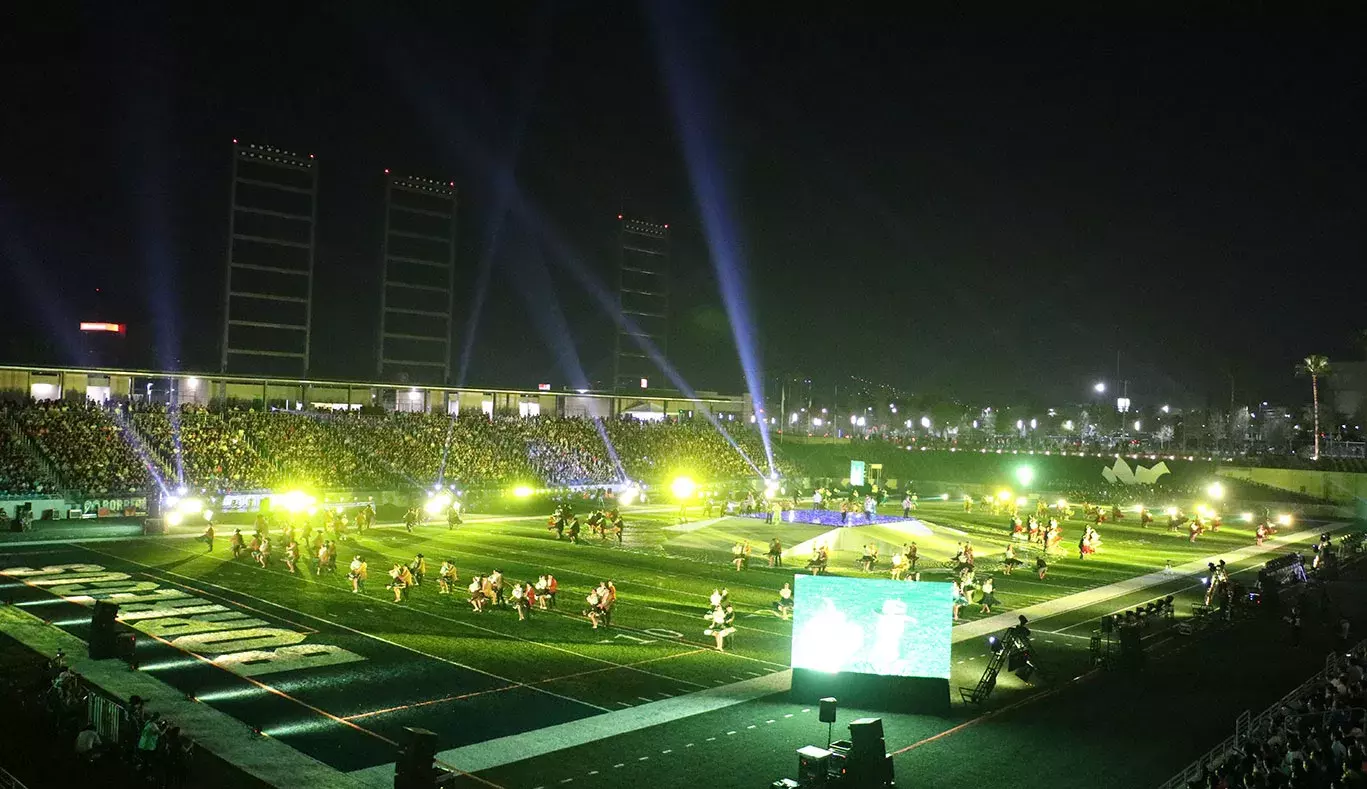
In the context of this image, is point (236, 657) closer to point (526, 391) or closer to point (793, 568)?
point (793, 568)

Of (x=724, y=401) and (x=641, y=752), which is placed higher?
(x=724, y=401)

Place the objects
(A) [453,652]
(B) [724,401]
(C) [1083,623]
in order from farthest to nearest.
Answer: (B) [724,401], (C) [1083,623], (A) [453,652]

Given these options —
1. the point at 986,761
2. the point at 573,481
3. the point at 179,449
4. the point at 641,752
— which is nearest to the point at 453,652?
the point at 641,752

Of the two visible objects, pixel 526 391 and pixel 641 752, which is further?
pixel 526 391

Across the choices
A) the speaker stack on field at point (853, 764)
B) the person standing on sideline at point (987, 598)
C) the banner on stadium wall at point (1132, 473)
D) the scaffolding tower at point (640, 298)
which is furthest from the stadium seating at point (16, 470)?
the banner on stadium wall at point (1132, 473)

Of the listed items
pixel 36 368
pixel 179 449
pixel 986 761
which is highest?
pixel 36 368

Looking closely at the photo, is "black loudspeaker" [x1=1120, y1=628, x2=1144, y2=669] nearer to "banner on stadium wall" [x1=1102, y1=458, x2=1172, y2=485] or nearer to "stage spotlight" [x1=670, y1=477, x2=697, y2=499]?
"stage spotlight" [x1=670, y1=477, x2=697, y2=499]

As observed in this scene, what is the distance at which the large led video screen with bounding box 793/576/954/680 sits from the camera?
16594mm

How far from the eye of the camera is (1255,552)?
138 feet

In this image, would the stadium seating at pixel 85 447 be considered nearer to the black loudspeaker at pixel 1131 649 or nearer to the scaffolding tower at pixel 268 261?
the scaffolding tower at pixel 268 261

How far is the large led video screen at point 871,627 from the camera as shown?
16.6 m

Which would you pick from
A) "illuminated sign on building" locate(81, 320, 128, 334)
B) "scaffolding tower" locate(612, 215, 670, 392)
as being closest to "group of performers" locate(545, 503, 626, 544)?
"illuminated sign on building" locate(81, 320, 128, 334)

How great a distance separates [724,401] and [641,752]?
210 feet

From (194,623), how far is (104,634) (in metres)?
3.71
